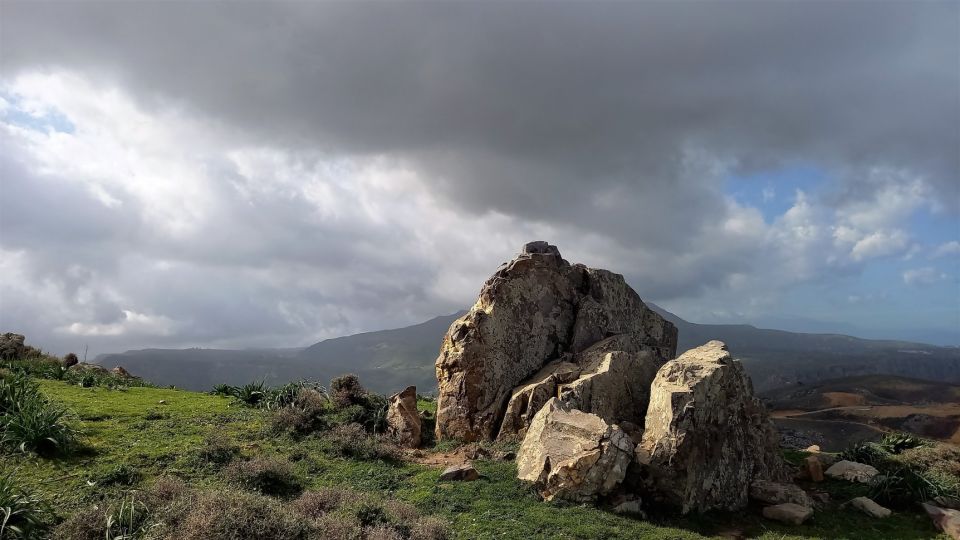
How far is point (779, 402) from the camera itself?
7438cm

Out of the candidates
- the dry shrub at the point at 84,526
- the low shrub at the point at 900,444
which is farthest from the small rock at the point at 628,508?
the low shrub at the point at 900,444

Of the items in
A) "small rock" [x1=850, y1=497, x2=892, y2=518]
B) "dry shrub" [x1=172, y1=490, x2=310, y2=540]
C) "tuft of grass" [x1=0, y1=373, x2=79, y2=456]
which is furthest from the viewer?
"small rock" [x1=850, y1=497, x2=892, y2=518]

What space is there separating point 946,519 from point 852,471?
13.5 feet

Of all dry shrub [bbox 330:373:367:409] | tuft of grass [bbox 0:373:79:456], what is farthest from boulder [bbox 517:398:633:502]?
tuft of grass [bbox 0:373:79:456]

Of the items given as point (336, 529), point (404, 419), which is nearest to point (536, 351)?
point (404, 419)

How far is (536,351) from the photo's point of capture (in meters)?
23.9

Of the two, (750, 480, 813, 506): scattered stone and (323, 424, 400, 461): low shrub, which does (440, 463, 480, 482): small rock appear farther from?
(750, 480, 813, 506): scattered stone

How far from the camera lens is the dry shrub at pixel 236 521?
11.7m

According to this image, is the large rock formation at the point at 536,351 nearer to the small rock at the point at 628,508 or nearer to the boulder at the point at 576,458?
Result: the boulder at the point at 576,458

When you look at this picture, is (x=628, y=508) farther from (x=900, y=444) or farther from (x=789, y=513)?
(x=900, y=444)

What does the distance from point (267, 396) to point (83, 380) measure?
8.36m

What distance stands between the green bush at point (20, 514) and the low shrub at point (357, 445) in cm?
831

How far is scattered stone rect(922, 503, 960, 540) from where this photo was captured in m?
16.3

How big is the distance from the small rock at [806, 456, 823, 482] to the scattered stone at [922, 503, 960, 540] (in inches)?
134
